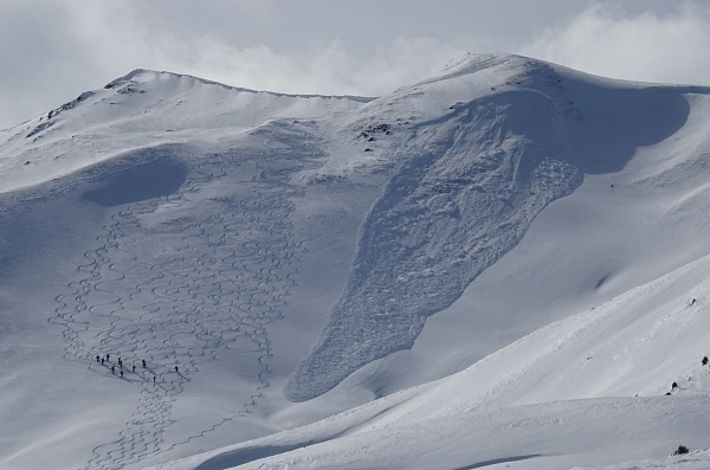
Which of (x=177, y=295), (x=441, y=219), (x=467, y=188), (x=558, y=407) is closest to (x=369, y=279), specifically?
(x=441, y=219)

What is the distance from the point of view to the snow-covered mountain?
34781mm

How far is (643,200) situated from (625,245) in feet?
28.7

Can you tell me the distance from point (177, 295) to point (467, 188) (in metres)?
23.3

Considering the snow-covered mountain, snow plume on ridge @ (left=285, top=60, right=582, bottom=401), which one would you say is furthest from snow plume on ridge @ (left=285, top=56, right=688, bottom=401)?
the snow-covered mountain

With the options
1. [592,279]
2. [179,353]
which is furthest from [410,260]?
[179,353]

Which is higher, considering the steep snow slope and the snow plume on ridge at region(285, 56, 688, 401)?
the snow plume on ridge at region(285, 56, 688, 401)

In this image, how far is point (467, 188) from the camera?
78375 millimetres

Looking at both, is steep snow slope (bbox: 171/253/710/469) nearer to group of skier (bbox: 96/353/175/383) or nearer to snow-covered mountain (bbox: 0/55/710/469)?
snow-covered mountain (bbox: 0/55/710/469)

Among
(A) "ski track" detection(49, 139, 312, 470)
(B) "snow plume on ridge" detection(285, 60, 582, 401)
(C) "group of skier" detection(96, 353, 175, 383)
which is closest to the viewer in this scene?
(A) "ski track" detection(49, 139, 312, 470)

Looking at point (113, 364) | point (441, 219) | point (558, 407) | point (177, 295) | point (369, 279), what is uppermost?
point (441, 219)

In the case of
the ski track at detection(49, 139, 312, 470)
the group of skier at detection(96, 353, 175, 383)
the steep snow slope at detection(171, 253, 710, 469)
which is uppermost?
the ski track at detection(49, 139, 312, 470)

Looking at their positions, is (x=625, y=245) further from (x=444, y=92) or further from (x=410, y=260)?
(x=444, y=92)

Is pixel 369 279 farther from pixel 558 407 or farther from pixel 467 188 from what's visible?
pixel 558 407

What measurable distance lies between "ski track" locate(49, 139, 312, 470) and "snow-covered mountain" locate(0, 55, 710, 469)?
152 mm
